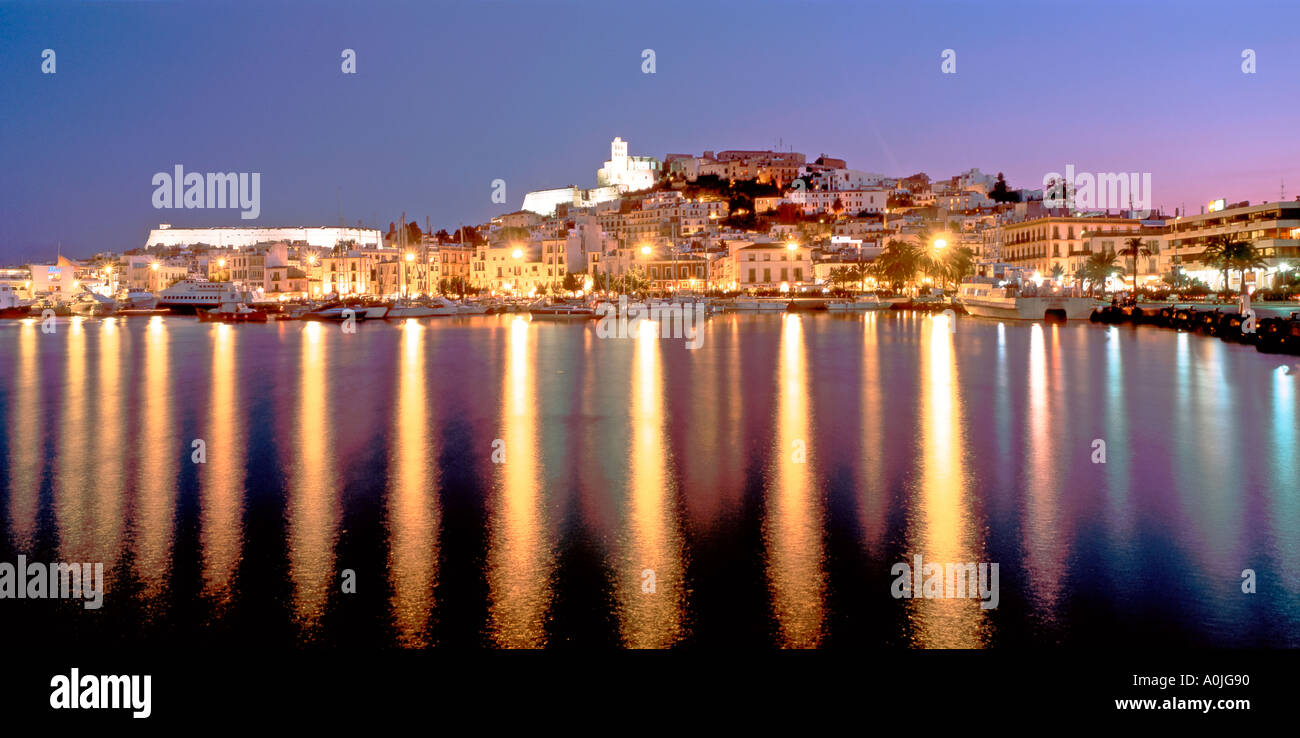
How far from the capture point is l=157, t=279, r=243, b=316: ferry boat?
9950 centimetres

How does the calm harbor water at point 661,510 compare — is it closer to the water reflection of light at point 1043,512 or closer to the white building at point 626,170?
the water reflection of light at point 1043,512

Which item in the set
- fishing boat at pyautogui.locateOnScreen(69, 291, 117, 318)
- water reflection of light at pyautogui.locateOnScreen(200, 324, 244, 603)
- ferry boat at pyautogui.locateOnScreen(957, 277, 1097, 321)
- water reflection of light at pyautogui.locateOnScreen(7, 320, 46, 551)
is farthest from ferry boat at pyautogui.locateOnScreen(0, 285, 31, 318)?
ferry boat at pyautogui.locateOnScreen(957, 277, 1097, 321)

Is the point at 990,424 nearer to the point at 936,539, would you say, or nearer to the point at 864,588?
the point at 936,539

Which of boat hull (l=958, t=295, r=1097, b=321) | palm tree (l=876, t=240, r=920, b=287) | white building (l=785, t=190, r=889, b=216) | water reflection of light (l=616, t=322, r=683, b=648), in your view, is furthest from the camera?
white building (l=785, t=190, r=889, b=216)

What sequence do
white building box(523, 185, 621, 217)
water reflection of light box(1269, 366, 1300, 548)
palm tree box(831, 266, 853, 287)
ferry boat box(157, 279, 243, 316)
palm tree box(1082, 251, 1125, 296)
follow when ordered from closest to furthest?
water reflection of light box(1269, 366, 1300, 548) < palm tree box(1082, 251, 1125, 296) < ferry boat box(157, 279, 243, 316) < palm tree box(831, 266, 853, 287) < white building box(523, 185, 621, 217)

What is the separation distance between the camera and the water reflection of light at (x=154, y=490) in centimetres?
779

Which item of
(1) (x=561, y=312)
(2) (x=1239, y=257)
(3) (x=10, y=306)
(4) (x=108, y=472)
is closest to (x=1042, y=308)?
(2) (x=1239, y=257)

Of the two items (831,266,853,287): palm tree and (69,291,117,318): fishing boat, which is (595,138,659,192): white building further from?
(69,291,117,318): fishing boat

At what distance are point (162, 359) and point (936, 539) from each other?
3354 cm

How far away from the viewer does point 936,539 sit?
339 inches

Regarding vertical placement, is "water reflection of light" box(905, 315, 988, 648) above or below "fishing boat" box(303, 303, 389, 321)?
below

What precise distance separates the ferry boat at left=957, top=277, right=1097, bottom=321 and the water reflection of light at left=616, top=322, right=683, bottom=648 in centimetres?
4889

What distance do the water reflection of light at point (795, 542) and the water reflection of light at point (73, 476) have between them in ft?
19.6
